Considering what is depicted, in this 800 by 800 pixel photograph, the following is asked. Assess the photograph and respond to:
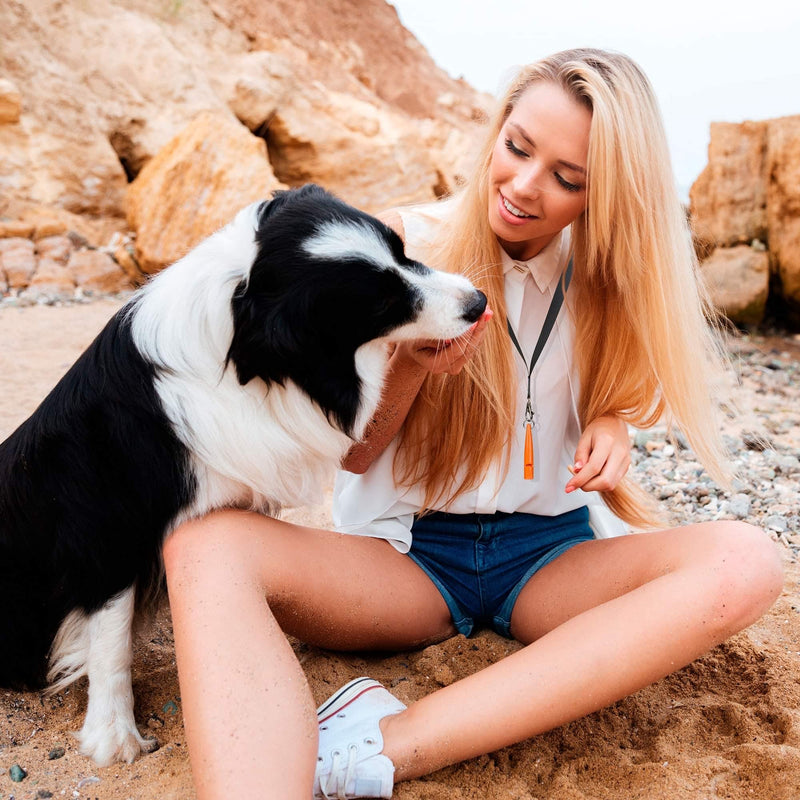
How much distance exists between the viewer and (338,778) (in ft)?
4.95

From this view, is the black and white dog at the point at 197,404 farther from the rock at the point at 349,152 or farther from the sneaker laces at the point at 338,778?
the rock at the point at 349,152

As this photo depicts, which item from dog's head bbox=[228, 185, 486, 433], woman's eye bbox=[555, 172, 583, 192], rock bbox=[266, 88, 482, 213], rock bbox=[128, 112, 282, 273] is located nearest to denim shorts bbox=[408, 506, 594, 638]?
dog's head bbox=[228, 185, 486, 433]

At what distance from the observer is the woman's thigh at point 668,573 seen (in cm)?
162

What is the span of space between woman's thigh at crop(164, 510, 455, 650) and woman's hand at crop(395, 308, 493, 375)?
1.52 ft

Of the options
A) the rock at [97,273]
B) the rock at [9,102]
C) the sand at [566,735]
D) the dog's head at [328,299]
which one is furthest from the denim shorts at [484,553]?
the rock at [9,102]

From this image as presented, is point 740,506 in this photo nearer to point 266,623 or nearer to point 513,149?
point 513,149

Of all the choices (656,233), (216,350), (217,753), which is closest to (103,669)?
(217,753)

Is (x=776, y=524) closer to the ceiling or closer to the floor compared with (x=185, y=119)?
closer to the floor

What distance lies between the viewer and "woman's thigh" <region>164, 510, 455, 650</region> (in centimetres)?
164

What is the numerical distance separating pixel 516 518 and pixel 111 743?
1.05 m

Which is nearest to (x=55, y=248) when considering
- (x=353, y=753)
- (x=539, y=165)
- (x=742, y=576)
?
(x=539, y=165)

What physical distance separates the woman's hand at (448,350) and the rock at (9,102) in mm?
7098

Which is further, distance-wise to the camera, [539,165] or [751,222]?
[751,222]

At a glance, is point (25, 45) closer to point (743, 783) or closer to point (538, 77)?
point (538, 77)
